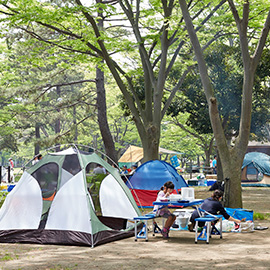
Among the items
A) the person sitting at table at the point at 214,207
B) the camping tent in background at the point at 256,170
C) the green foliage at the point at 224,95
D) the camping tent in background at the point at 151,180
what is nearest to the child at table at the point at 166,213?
the person sitting at table at the point at 214,207

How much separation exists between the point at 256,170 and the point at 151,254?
18259mm

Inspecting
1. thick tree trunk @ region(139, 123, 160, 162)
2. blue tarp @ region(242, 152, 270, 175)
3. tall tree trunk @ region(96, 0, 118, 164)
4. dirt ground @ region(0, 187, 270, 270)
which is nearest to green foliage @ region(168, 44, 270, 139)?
blue tarp @ region(242, 152, 270, 175)

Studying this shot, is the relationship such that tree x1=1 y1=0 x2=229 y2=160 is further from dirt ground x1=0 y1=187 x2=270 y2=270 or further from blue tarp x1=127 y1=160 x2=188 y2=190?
dirt ground x1=0 y1=187 x2=270 y2=270

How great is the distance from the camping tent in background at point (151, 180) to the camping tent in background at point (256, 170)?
1096 centimetres

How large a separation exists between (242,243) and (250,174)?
1723 cm

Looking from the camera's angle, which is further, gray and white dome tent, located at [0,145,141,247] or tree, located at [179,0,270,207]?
tree, located at [179,0,270,207]

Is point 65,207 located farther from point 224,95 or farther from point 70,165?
point 224,95

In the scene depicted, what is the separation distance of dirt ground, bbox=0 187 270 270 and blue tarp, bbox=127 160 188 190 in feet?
14.9

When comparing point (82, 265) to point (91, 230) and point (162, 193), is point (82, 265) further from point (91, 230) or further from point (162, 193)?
point (162, 193)

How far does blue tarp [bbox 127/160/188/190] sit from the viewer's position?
13266mm

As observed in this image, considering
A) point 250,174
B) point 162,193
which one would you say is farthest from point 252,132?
point 162,193

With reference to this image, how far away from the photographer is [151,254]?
705 cm

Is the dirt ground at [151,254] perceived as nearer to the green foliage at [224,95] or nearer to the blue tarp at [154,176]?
the blue tarp at [154,176]

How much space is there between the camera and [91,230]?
25.8ft
